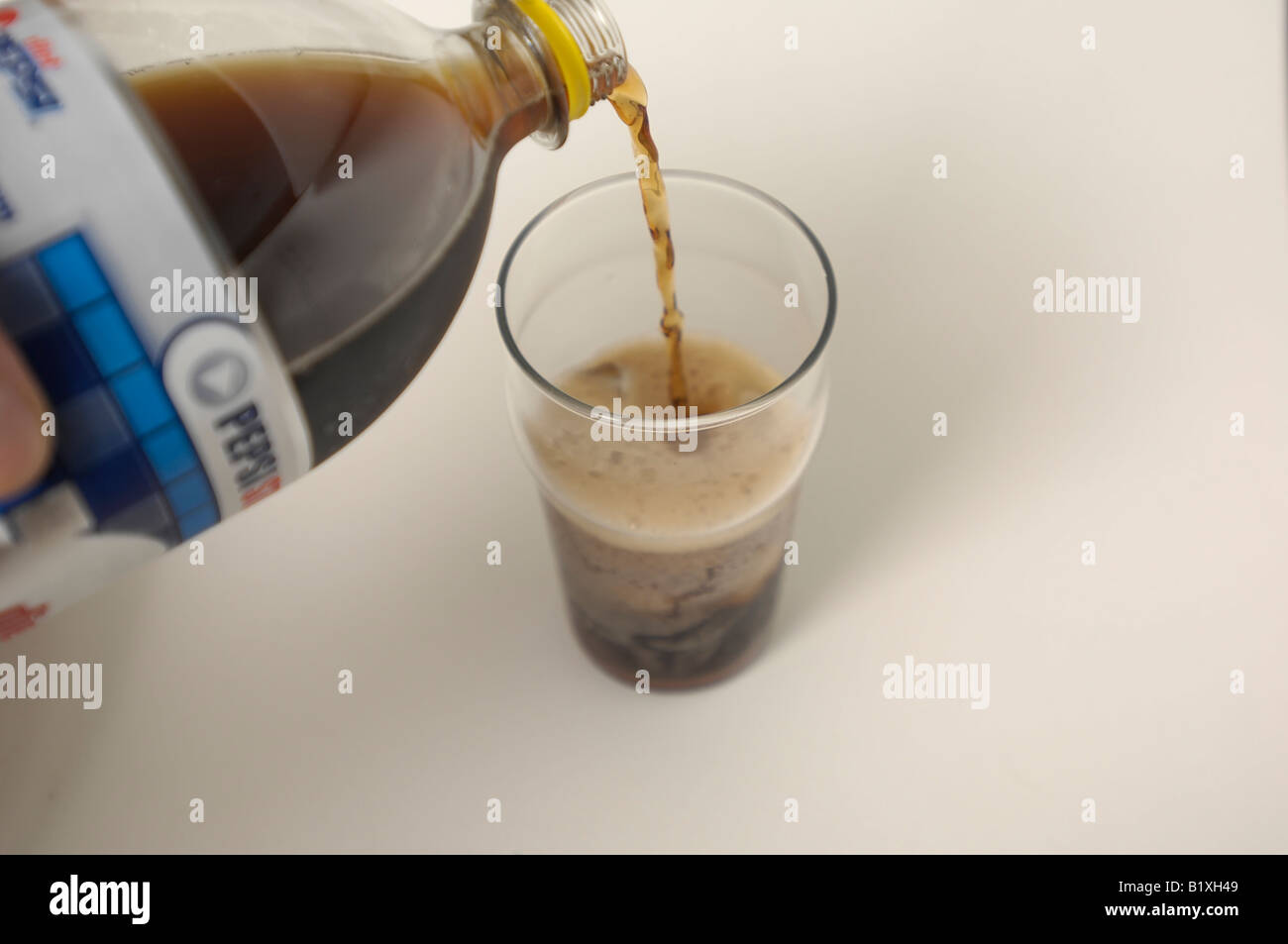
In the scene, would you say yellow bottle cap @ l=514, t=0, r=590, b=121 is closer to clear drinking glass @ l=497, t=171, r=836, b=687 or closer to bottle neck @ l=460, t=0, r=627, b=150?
bottle neck @ l=460, t=0, r=627, b=150

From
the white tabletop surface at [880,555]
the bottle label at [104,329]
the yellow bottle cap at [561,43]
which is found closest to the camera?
the bottle label at [104,329]

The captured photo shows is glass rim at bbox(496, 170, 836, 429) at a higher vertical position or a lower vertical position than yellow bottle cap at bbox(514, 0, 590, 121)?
lower

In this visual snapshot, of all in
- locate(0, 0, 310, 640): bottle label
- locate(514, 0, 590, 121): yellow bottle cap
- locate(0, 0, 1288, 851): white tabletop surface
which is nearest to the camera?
locate(0, 0, 310, 640): bottle label

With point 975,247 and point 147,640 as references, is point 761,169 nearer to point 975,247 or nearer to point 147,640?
point 975,247

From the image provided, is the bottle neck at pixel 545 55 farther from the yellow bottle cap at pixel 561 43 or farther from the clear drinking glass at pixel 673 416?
the clear drinking glass at pixel 673 416

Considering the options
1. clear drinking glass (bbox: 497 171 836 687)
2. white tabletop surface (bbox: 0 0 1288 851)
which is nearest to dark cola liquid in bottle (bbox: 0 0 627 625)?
clear drinking glass (bbox: 497 171 836 687)

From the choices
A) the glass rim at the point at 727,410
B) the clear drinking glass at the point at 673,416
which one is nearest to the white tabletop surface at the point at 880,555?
the clear drinking glass at the point at 673,416

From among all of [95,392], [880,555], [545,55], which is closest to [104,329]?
[95,392]
